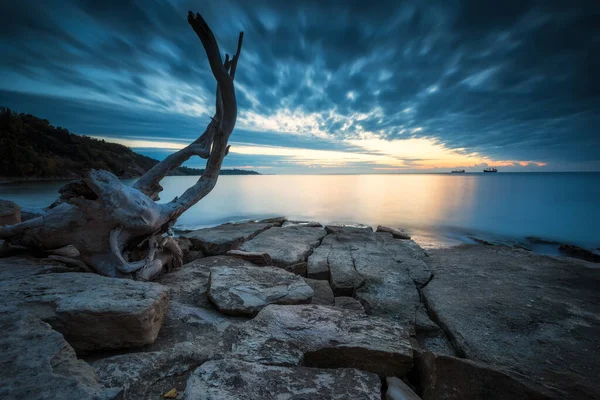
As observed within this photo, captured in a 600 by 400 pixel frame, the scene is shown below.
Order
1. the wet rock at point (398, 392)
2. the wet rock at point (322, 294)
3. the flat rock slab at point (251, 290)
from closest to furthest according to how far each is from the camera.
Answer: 1. the wet rock at point (398, 392)
2. the flat rock slab at point (251, 290)
3. the wet rock at point (322, 294)

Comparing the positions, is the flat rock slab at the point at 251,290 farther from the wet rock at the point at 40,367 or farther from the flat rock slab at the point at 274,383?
the wet rock at the point at 40,367

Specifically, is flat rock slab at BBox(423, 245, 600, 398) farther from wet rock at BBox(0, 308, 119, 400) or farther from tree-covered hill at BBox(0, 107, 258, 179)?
tree-covered hill at BBox(0, 107, 258, 179)

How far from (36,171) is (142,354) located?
4923 centimetres

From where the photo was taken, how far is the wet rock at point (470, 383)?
73.4 inches

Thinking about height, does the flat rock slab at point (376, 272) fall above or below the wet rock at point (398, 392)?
below

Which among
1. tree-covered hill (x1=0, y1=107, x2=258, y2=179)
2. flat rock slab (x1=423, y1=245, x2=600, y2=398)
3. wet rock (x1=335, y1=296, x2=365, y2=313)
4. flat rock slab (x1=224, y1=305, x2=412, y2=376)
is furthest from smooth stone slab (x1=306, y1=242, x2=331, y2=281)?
tree-covered hill (x1=0, y1=107, x2=258, y2=179)

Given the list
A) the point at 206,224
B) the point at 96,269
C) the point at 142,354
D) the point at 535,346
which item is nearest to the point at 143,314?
Answer: the point at 142,354

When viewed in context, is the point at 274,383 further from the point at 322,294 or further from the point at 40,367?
the point at 322,294

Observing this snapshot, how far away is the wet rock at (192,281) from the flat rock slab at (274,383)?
1340 mm

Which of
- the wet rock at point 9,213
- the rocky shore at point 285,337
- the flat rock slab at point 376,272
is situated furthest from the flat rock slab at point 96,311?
the wet rock at point 9,213

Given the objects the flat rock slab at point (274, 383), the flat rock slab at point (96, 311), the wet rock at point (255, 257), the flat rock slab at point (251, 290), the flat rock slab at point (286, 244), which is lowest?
the flat rock slab at point (286, 244)

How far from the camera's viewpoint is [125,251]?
3.88 meters

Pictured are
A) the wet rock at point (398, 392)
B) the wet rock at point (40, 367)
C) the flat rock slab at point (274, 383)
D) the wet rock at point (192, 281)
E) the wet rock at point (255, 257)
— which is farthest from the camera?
the wet rock at point (255, 257)

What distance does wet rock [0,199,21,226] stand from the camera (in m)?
4.70
